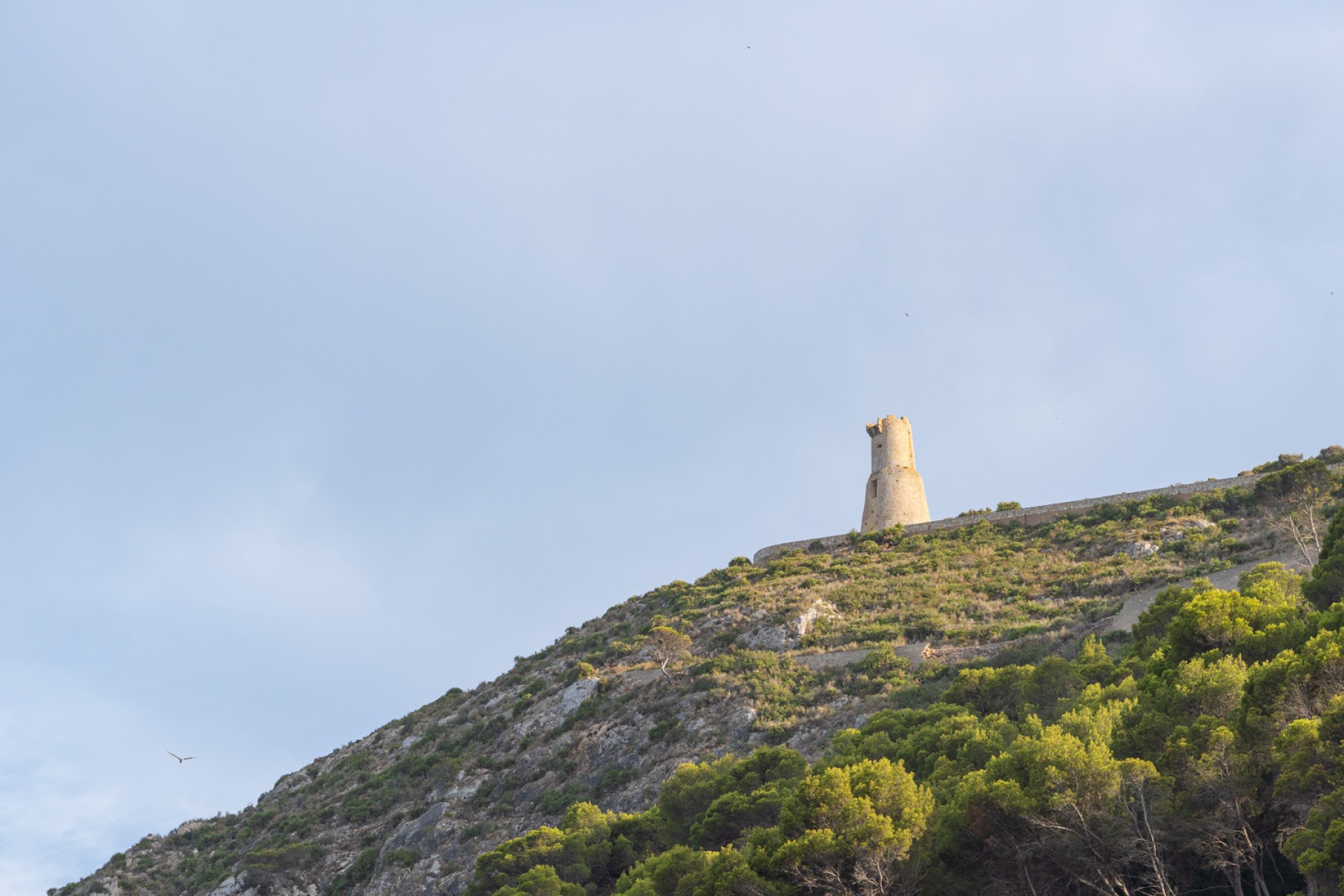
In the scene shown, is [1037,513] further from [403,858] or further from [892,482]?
[403,858]

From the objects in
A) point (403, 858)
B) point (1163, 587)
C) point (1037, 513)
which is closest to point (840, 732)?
Answer: point (1163, 587)

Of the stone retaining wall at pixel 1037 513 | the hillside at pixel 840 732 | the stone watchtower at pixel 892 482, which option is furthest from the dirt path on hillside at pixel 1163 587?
the stone watchtower at pixel 892 482

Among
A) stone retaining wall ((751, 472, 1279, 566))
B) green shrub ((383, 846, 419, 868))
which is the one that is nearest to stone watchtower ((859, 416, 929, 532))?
stone retaining wall ((751, 472, 1279, 566))

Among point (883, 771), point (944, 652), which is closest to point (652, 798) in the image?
point (944, 652)

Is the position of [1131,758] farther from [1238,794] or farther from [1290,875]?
[1290,875]

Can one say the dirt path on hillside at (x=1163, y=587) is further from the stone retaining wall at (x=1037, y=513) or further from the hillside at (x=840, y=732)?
the stone retaining wall at (x=1037, y=513)

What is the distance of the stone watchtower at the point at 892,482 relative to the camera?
178ft

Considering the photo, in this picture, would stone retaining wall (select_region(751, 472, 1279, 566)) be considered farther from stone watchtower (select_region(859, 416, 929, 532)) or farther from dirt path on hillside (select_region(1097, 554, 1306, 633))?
dirt path on hillside (select_region(1097, 554, 1306, 633))

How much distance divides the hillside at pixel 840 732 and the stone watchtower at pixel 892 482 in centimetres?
443

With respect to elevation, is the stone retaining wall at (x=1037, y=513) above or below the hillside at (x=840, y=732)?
above

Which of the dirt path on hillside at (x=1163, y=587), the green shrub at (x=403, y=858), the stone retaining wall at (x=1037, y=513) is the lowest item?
the green shrub at (x=403, y=858)

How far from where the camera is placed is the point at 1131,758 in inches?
657

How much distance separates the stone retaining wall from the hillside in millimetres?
859

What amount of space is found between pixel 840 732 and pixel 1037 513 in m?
24.2
